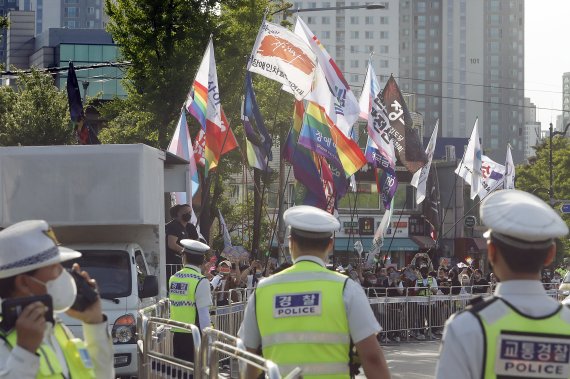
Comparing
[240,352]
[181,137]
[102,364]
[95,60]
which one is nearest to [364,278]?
[181,137]

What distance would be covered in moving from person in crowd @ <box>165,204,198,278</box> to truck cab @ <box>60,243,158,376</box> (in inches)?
86.2

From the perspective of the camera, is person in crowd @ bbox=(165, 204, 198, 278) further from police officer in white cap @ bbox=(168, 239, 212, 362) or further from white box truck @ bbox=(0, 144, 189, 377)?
police officer in white cap @ bbox=(168, 239, 212, 362)

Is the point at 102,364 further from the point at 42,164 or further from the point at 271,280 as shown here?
the point at 42,164

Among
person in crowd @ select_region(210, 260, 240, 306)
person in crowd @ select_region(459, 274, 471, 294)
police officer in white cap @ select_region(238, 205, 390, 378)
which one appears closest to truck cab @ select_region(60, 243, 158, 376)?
person in crowd @ select_region(210, 260, 240, 306)

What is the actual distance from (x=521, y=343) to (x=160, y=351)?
7519 mm

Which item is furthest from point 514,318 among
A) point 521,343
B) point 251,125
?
point 251,125

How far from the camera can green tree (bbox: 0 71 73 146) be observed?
4666cm

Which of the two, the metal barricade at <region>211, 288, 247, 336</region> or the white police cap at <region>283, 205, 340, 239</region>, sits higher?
the white police cap at <region>283, 205, 340, 239</region>

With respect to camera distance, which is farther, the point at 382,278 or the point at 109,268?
the point at 382,278

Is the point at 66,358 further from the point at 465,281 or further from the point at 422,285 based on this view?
the point at 465,281

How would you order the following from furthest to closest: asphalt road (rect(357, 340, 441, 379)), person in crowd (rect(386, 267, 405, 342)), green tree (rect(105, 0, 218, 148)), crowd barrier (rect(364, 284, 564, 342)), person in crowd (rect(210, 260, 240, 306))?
green tree (rect(105, 0, 218, 148)), person in crowd (rect(386, 267, 405, 342)), crowd barrier (rect(364, 284, 564, 342)), person in crowd (rect(210, 260, 240, 306)), asphalt road (rect(357, 340, 441, 379))

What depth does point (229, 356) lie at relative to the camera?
815cm

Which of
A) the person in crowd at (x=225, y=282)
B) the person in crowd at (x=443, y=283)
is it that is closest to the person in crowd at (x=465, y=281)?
the person in crowd at (x=443, y=283)

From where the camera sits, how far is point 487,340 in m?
4.68
